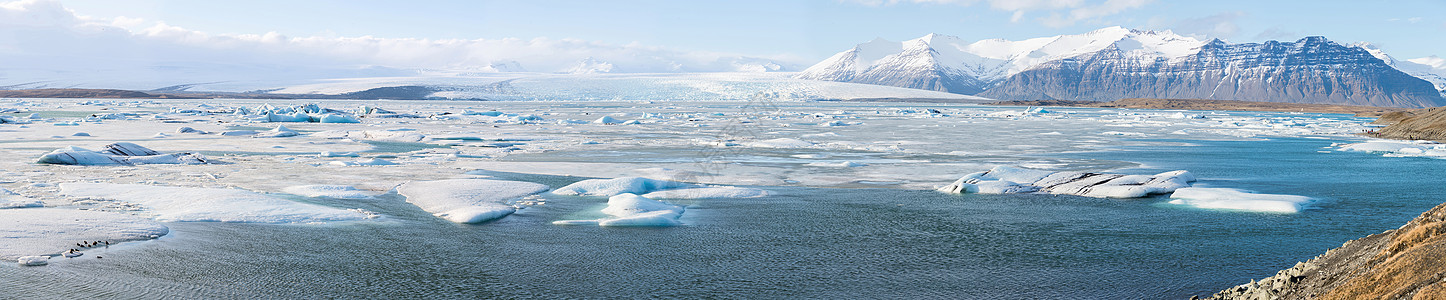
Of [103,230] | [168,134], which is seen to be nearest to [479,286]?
[103,230]

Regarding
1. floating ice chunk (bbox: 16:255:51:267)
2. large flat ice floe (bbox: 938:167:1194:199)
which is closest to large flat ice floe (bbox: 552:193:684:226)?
floating ice chunk (bbox: 16:255:51:267)

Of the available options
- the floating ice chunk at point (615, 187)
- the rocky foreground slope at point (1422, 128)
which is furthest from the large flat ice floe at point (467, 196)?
the rocky foreground slope at point (1422, 128)

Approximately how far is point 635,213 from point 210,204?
4.34m

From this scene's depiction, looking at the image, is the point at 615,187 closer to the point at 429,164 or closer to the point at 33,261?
the point at 429,164

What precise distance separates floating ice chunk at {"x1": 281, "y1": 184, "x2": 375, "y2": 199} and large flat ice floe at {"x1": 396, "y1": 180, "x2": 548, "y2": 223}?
49 centimetres

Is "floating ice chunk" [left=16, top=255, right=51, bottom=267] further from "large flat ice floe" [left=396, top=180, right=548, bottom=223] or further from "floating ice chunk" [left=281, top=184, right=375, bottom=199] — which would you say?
"floating ice chunk" [left=281, top=184, right=375, bottom=199]

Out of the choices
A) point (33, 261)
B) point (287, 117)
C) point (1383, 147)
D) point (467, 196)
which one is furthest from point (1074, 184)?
point (287, 117)

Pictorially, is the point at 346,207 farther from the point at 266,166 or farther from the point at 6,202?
the point at 266,166

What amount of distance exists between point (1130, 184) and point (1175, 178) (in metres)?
1.07

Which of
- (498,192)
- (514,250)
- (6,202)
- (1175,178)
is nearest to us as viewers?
(514,250)

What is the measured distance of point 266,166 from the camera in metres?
14.5

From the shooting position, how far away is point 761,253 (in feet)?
24.5

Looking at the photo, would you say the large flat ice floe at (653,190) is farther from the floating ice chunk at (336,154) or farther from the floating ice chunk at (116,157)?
the floating ice chunk at (116,157)

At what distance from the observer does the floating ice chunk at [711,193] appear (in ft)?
36.0
